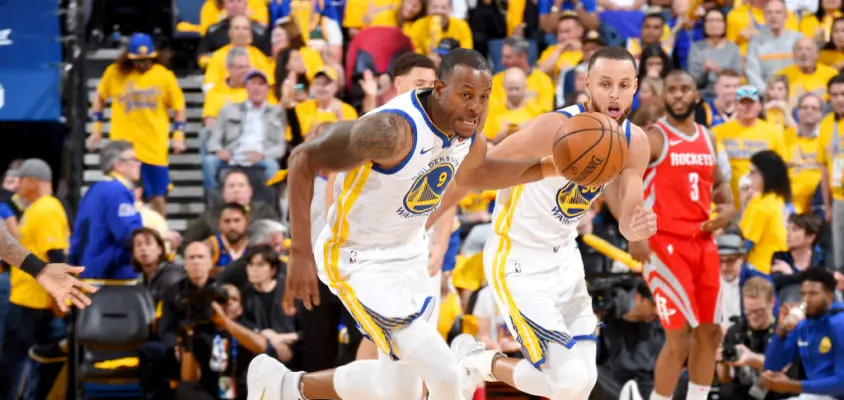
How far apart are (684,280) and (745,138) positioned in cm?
360

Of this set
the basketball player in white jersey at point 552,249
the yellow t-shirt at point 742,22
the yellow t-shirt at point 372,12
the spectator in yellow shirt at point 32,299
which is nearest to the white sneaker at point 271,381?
the basketball player in white jersey at point 552,249

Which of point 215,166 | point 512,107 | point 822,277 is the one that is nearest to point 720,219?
point 822,277

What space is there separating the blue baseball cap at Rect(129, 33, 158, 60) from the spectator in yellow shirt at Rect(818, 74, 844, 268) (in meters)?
6.20

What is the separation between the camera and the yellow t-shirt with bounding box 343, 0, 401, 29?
12773 mm

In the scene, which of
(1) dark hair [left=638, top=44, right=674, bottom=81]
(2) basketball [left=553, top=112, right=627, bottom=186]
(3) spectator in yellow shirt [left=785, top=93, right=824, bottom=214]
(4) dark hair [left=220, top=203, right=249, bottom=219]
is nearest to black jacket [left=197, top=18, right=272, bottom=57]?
(4) dark hair [left=220, top=203, right=249, bottom=219]

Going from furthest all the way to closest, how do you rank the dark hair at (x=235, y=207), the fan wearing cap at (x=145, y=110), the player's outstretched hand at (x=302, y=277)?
the fan wearing cap at (x=145, y=110) → the dark hair at (x=235, y=207) → the player's outstretched hand at (x=302, y=277)

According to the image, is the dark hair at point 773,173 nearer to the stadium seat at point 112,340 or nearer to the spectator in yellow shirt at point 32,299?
the stadium seat at point 112,340

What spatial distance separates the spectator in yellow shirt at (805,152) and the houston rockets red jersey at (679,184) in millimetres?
3367

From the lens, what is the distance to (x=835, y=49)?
1290 cm

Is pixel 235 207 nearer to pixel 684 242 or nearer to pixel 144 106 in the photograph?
pixel 144 106

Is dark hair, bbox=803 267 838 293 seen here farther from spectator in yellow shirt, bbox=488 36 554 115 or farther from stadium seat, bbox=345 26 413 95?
stadium seat, bbox=345 26 413 95

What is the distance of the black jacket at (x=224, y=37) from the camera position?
12312 mm

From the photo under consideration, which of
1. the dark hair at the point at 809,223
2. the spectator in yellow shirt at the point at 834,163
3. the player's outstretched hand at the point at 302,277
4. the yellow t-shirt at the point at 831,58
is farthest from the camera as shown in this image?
the yellow t-shirt at the point at 831,58

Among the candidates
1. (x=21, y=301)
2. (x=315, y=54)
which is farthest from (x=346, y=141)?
(x=315, y=54)
